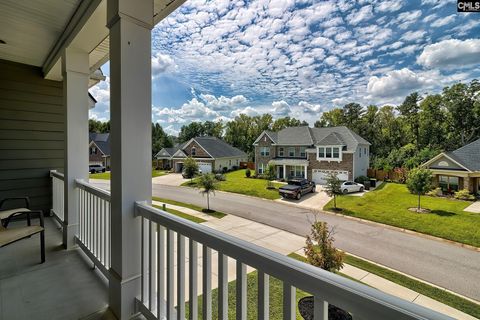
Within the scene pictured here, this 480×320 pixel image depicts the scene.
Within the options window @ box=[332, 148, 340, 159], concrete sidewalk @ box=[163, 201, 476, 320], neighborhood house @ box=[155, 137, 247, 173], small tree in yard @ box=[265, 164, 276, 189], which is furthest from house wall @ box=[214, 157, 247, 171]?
window @ box=[332, 148, 340, 159]

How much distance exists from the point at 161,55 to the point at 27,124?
2.28 m

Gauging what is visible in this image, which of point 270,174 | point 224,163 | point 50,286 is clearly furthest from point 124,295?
point 270,174

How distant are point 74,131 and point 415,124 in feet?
10.6

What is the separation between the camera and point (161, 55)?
10.5 ft

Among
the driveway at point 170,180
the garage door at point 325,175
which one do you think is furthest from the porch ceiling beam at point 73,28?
the garage door at point 325,175

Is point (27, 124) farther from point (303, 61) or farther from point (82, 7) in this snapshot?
point (303, 61)

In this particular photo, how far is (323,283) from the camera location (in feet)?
2.04

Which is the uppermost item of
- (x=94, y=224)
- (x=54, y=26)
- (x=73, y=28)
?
(x=54, y=26)

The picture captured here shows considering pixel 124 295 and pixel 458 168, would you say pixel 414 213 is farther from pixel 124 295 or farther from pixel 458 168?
pixel 124 295

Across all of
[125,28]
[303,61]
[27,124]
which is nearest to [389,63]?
[303,61]

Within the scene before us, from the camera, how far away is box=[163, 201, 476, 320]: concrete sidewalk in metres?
1.72

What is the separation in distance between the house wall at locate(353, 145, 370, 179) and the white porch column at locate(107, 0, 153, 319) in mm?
2194

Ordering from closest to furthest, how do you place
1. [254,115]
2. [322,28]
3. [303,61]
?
[322,28], [303,61], [254,115]

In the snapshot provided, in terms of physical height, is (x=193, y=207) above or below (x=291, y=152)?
below
